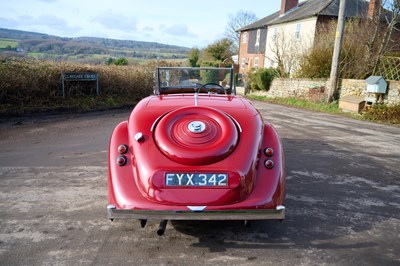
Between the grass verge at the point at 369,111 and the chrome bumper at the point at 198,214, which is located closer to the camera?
the chrome bumper at the point at 198,214

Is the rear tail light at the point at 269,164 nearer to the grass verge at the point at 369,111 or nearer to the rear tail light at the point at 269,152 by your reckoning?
the rear tail light at the point at 269,152

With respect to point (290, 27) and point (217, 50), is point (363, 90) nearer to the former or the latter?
point (290, 27)

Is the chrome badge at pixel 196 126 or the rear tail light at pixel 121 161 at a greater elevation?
the chrome badge at pixel 196 126

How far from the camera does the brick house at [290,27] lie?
25.8m

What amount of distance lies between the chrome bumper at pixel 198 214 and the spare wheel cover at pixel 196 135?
18.8 inches

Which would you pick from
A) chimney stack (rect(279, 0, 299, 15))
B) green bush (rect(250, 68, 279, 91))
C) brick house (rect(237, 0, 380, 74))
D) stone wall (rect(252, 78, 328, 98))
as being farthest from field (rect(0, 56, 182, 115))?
chimney stack (rect(279, 0, 299, 15))

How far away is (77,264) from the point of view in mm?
2758

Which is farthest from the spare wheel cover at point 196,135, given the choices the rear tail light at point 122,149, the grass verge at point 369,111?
the grass verge at point 369,111

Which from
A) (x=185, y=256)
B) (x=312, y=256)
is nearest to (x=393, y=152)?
(x=312, y=256)

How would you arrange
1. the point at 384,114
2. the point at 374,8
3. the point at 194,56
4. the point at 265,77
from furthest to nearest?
the point at 194,56, the point at 265,77, the point at 374,8, the point at 384,114

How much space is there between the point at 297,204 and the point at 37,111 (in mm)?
9645

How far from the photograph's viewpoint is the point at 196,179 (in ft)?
9.91

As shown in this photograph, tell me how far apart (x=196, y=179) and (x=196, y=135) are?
49 centimetres

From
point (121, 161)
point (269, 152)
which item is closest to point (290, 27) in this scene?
point (269, 152)
